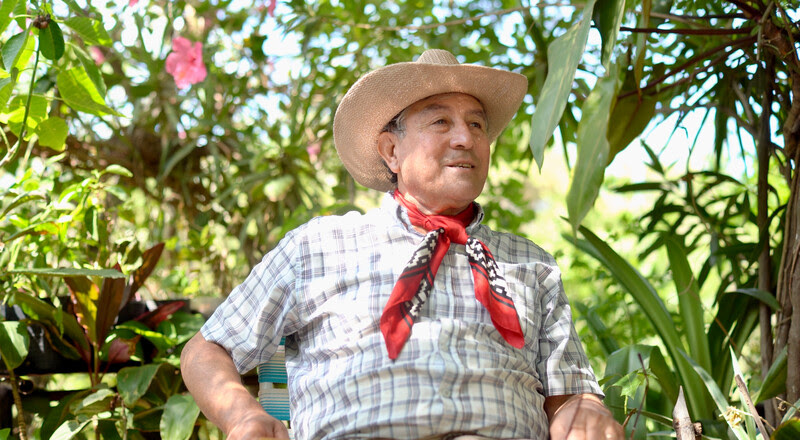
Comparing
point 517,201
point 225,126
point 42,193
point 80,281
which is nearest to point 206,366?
point 80,281

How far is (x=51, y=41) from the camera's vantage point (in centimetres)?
161

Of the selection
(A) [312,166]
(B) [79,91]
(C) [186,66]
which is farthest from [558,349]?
(C) [186,66]

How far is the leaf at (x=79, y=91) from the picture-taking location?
1.82m

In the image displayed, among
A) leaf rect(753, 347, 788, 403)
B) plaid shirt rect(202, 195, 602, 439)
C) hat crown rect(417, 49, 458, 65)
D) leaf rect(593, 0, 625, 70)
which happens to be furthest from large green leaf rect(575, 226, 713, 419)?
leaf rect(593, 0, 625, 70)

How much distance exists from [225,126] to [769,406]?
2198 millimetres

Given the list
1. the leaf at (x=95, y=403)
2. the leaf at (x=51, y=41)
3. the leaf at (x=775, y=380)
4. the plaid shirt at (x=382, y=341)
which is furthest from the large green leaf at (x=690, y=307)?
the leaf at (x=51, y=41)

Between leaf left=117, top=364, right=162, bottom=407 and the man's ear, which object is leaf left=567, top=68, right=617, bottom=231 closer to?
the man's ear

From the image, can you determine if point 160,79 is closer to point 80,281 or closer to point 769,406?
point 80,281

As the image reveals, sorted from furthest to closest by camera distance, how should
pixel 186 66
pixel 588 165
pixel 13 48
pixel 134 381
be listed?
pixel 186 66 → pixel 134 381 → pixel 13 48 → pixel 588 165

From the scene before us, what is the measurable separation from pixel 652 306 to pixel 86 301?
157cm

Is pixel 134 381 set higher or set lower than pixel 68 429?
higher

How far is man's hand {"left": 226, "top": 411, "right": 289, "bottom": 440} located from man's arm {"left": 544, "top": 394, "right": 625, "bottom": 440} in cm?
54

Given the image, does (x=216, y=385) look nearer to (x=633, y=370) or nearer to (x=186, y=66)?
(x=633, y=370)

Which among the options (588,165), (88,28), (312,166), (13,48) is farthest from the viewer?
(312,166)
